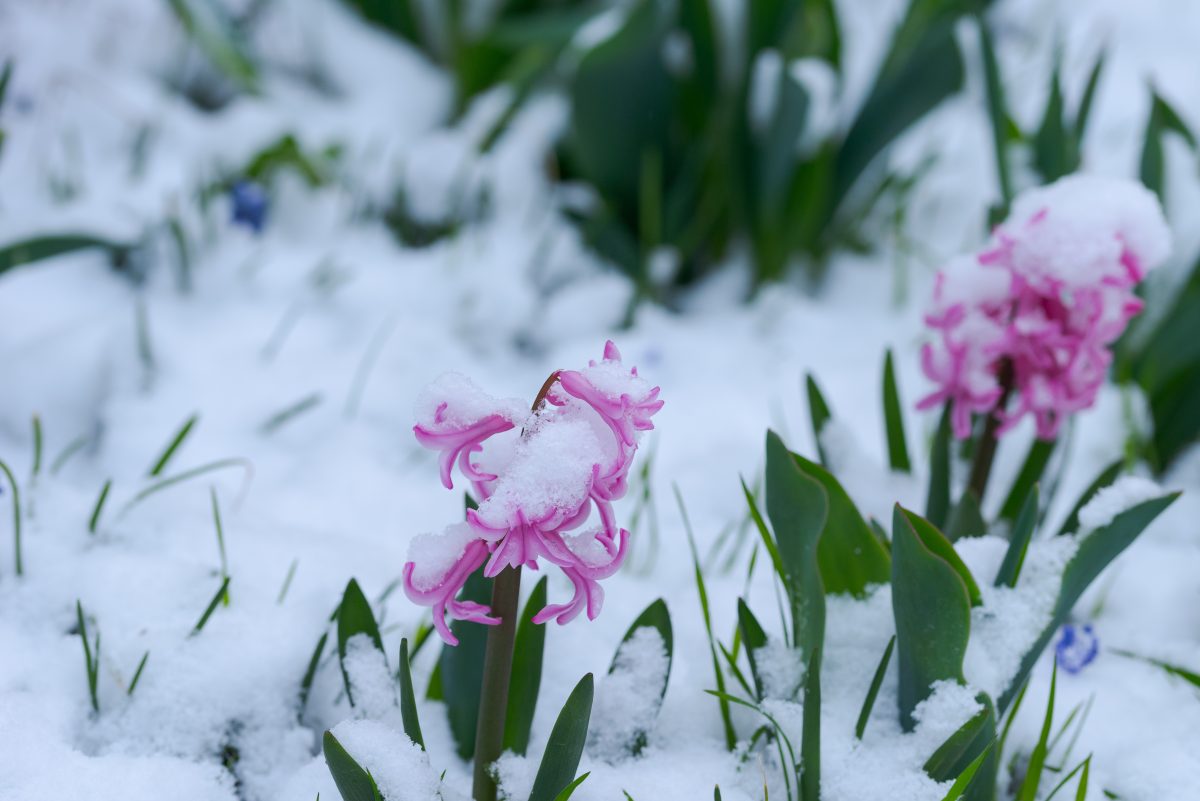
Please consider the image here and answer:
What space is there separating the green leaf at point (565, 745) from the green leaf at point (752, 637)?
0.20m

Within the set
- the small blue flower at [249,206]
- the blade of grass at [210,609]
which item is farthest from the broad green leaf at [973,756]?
the small blue flower at [249,206]

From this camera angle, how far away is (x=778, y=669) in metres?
0.96

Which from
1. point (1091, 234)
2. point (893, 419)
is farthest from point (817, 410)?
point (1091, 234)

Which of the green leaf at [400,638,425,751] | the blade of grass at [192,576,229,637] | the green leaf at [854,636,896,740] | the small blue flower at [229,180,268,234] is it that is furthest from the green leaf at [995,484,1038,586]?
the small blue flower at [229,180,268,234]

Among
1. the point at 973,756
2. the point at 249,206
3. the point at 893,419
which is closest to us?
the point at 973,756

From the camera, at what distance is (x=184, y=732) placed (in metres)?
0.95

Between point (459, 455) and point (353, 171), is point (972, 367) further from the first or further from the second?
point (353, 171)

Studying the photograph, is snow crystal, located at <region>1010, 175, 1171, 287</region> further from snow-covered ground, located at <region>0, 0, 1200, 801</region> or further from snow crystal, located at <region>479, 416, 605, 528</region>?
snow crystal, located at <region>479, 416, 605, 528</region>

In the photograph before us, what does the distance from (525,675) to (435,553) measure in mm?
236

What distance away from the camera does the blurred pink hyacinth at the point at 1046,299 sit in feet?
3.33

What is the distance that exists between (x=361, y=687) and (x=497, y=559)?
30 cm

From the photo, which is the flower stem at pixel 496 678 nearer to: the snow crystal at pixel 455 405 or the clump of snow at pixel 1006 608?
the snow crystal at pixel 455 405

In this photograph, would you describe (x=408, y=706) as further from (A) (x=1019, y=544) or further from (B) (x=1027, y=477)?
(B) (x=1027, y=477)

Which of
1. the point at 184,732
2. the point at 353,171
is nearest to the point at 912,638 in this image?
the point at 184,732
